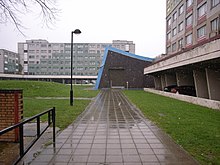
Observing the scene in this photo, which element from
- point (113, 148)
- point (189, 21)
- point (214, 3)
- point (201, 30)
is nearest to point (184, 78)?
point (201, 30)

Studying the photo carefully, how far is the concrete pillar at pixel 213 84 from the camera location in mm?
15344

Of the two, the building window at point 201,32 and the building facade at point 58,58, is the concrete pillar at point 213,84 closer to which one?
the building window at point 201,32

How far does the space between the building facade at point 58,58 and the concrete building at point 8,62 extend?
307 centimetres

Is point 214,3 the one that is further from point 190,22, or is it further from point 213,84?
point 213,84

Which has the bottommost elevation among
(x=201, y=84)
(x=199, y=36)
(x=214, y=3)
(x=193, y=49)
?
(x=201, y=84)

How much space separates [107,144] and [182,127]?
3.38 metres

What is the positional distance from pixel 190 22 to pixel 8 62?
77.4 meters

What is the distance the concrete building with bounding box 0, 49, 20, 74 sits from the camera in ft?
272

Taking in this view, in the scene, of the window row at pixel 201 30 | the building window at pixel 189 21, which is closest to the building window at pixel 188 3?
the building window at pixel 189 21

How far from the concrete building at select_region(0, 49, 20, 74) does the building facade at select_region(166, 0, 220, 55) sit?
6401cm

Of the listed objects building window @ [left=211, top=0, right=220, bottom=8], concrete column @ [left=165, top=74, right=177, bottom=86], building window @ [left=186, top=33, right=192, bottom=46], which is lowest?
concrete column @ [left=165, top=74, right=177, bottom=86]

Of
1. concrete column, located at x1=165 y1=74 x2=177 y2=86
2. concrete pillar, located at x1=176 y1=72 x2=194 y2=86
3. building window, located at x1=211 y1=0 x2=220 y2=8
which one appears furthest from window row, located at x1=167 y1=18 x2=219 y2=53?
concrete pillar, located at x1=176 y1=72 x2=194 y2=86

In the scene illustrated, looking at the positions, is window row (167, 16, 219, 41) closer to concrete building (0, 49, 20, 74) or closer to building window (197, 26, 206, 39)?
building window (197, 26, 206, 39)

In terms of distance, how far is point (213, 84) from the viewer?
15.3 metres
